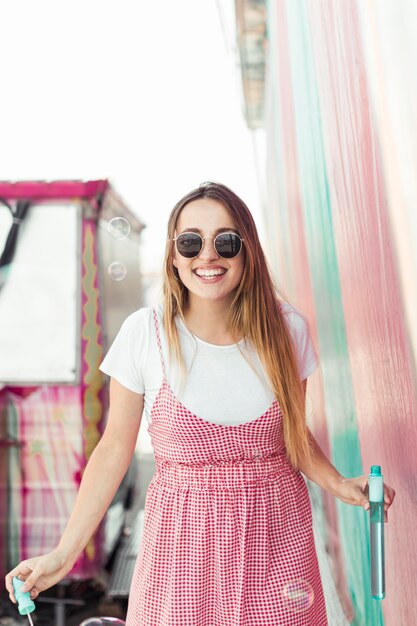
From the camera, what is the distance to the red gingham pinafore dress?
4.46 ft

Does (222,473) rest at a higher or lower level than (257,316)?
lower

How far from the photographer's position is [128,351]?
1.50m

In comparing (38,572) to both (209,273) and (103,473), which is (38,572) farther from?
(209,273)

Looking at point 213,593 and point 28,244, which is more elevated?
point 28,244

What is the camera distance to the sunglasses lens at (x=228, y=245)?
4.82 feet

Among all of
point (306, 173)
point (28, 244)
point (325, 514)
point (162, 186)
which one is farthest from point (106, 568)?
point (162, 186)

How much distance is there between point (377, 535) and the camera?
1.10m

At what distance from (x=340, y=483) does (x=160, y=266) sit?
699 millimetres

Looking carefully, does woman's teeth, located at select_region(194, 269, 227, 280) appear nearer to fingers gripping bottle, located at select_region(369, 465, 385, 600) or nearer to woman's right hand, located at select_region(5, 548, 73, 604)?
fingers gripping bottle, located at select_region(369, 465, 385, 600)

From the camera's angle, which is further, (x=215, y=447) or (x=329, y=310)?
(x=329, y=310)

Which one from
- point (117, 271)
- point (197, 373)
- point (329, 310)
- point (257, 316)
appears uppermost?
point (117, 271)

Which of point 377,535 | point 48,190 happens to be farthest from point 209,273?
point 48,190

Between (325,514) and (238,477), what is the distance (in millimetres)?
2956

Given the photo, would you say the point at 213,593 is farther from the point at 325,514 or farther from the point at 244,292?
the point at 325,514
